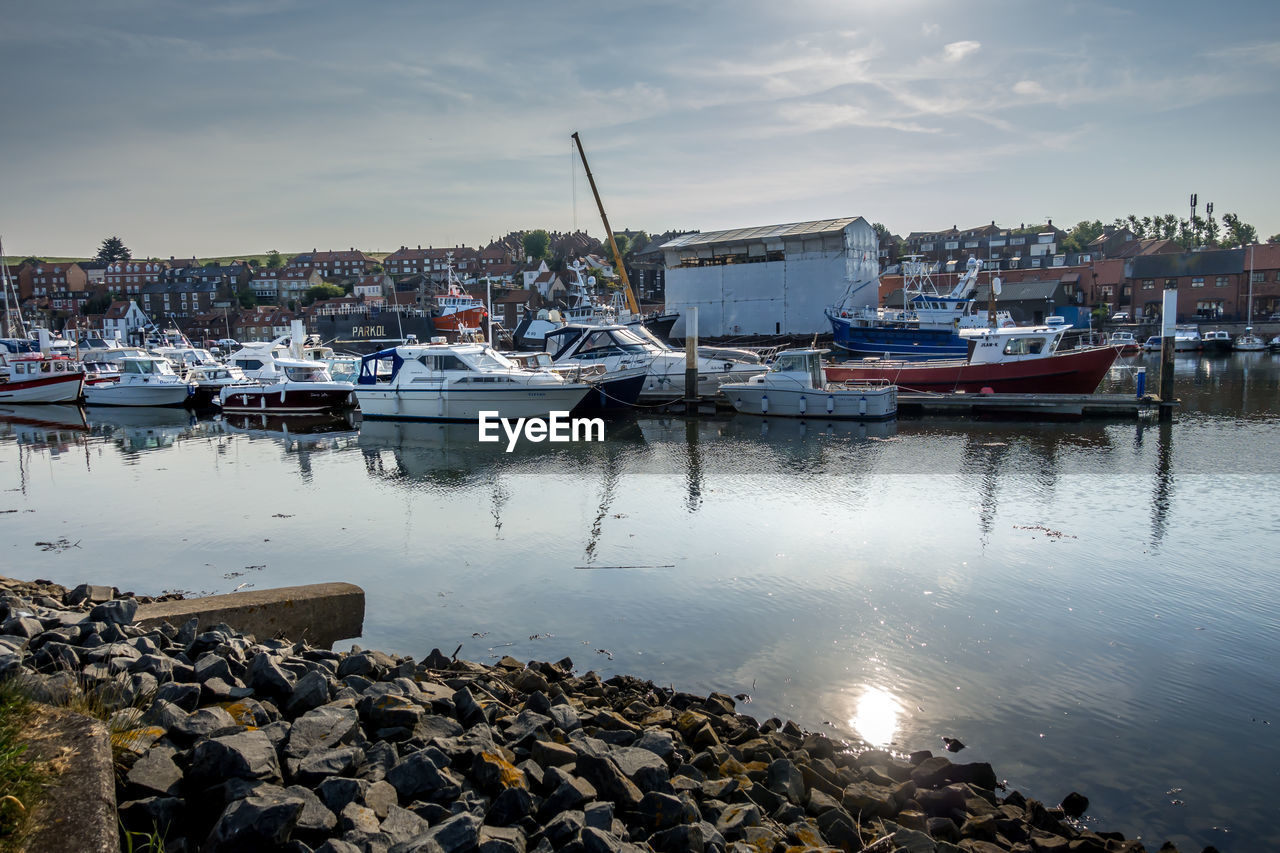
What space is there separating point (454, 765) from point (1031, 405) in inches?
965

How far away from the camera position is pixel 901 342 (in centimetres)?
4203

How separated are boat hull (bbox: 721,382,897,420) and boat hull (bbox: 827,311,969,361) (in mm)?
17253

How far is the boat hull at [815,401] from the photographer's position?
24.2 metres

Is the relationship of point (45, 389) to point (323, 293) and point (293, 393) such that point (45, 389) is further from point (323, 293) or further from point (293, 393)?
point (323, 293)

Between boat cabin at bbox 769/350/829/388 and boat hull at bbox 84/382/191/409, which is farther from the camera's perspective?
boat hull at bbox 84/382/191/409

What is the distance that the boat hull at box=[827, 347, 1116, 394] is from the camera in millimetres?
25562

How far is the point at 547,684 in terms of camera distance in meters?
6.23

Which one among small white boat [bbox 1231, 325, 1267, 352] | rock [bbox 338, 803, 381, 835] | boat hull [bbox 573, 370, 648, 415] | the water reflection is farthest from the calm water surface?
small white boat [bbox 1231, 325, 1267, 352]

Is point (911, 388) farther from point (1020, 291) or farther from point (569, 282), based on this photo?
point (569, 282)

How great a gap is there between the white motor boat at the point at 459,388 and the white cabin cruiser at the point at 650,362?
3570 millimetres

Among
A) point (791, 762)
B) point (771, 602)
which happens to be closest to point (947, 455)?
point (771, 602)

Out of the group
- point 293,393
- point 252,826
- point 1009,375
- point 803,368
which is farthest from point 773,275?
point 252,826

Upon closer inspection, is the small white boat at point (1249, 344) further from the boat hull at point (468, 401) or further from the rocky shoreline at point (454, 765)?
the rocky shoreline at point (454, 765)

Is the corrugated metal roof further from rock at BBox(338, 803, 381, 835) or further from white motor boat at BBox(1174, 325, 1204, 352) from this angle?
rock at BBox(338, 803, 381, 835)
